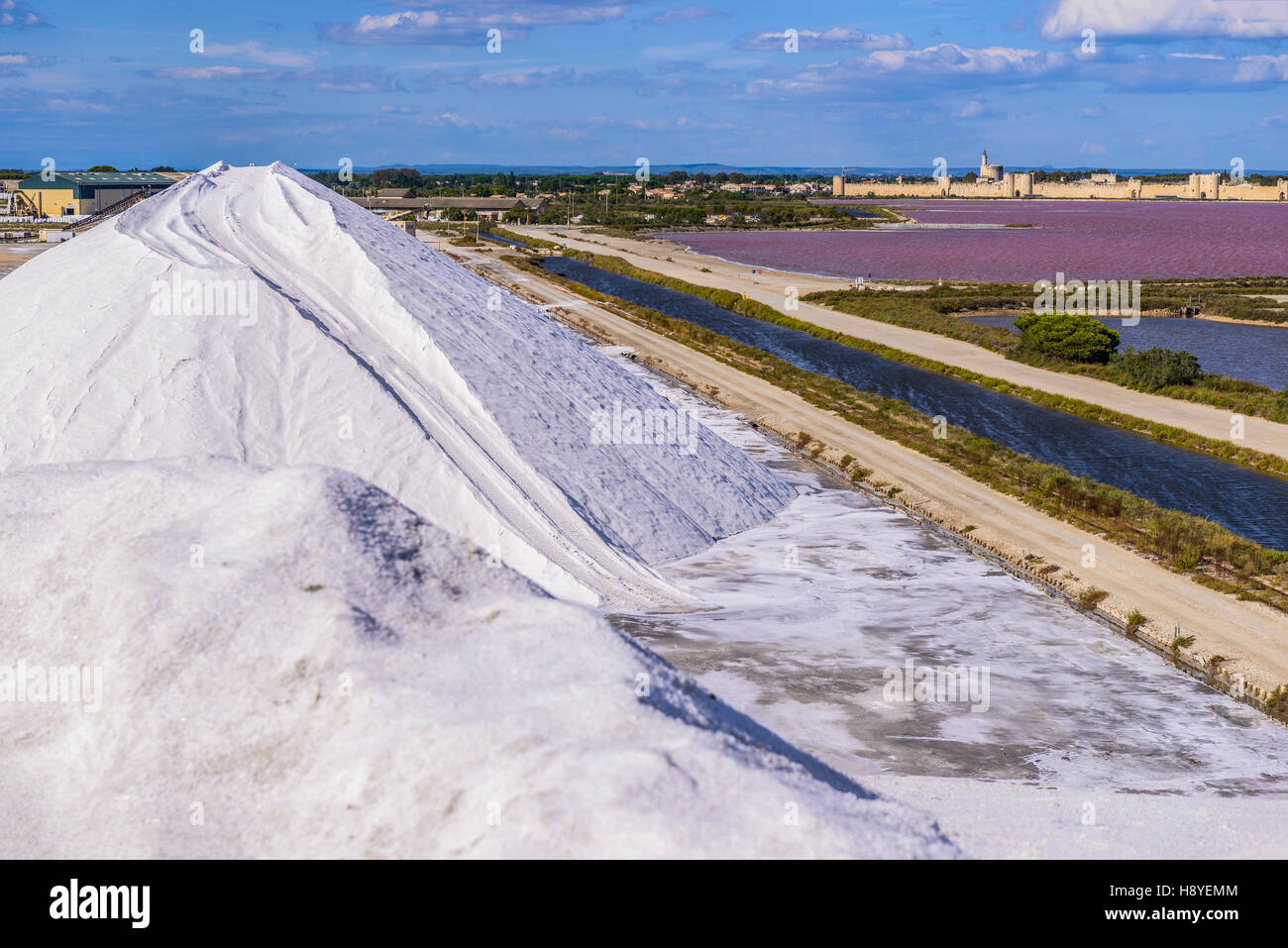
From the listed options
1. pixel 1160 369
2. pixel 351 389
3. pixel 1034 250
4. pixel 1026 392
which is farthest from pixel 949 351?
pixel 1034 250

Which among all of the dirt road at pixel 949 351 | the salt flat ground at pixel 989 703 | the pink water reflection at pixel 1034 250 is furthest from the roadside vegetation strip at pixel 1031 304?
the salt flat ground at pixel 989 703

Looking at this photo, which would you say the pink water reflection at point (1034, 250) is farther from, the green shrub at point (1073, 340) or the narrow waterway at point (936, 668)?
the narrow waterway at point (936, 668)

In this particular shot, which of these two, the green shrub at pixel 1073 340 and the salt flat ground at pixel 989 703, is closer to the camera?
the salt flat ground at pixel 989 703

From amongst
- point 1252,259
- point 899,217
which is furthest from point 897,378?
point 899,217

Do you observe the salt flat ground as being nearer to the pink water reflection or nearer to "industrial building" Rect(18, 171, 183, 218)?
the pink water reflection

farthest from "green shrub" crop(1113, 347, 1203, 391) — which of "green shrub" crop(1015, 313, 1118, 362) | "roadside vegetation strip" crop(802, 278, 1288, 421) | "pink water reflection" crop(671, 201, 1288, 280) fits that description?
"pink water reflection" crop(671, 201, 1288, 280)
